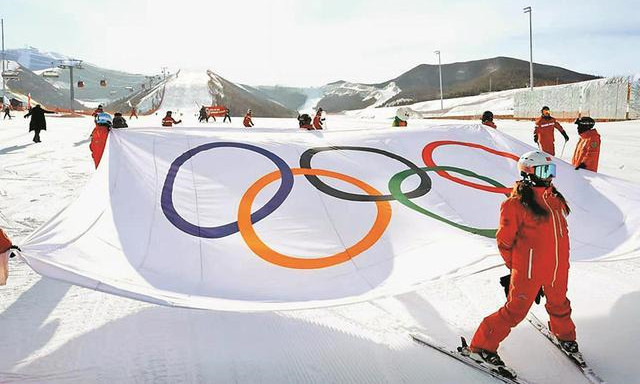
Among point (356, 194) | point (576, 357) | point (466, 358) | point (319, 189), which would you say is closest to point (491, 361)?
point (466, 358)

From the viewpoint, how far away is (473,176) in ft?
17.3

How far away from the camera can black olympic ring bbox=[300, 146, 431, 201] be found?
15.3 feet

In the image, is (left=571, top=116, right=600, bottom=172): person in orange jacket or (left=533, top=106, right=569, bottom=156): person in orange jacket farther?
(left=533, top=106, right=569, bottom=156): person in orange jacket

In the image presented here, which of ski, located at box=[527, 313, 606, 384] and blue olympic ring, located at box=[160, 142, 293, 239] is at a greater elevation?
blue olympic ring, located at box=[160, 142, 293, 239]

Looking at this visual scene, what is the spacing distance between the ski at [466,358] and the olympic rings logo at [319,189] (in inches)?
32.9

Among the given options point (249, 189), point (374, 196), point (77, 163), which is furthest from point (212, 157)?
point (77, 163)

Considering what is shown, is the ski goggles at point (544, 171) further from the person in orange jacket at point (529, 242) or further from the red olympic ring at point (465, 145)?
the red olympic ring at point (465, 145)

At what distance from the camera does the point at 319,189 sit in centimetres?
467

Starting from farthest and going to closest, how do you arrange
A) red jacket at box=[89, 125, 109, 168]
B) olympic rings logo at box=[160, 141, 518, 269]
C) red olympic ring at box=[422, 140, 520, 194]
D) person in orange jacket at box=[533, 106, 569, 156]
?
person in orange jacket at box=[533, 106, 569, 156] → red jacket at box=[89, 125, 109, 168] → red olympic ring at box=[422, 140, 520, 194] → olympic rings logo at box=[160, 141, 518, 269]

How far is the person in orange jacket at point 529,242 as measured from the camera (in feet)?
11.0

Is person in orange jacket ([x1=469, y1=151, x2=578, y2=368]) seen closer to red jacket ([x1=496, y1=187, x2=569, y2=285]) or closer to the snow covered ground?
red jacket ([x1=496, y1=187, x2=569, y2=285])

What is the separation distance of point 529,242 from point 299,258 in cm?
163

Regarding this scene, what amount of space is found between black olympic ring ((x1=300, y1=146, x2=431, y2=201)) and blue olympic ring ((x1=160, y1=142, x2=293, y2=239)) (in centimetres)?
23

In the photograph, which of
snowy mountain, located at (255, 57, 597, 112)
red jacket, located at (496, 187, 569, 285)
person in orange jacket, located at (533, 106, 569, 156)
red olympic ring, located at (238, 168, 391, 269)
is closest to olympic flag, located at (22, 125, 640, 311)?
red olympic ring, located at (238, 168, 391, 269)
